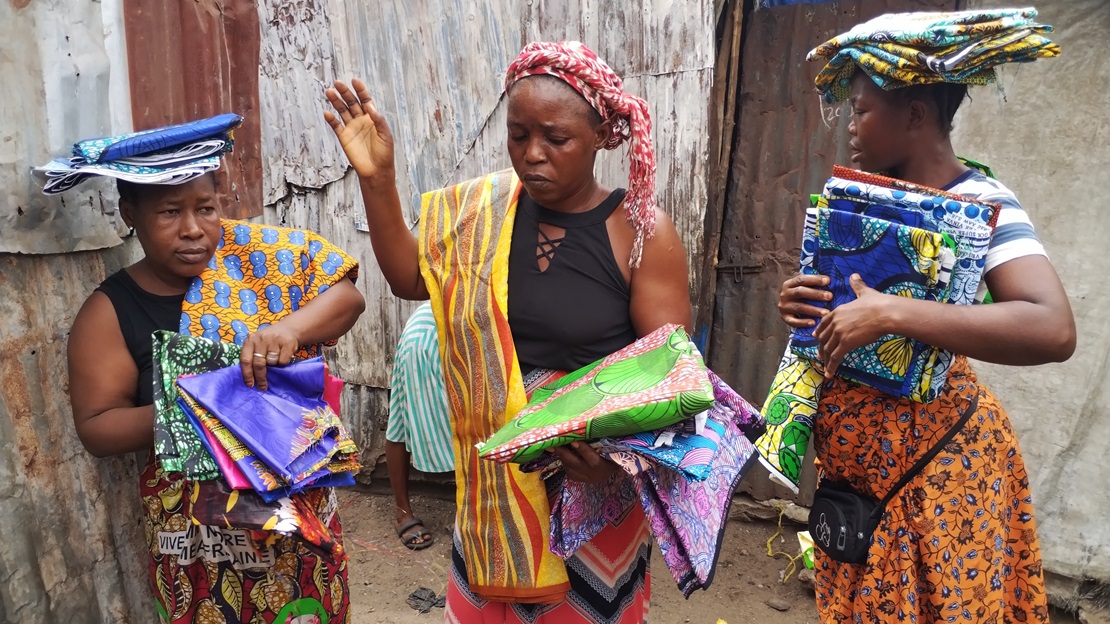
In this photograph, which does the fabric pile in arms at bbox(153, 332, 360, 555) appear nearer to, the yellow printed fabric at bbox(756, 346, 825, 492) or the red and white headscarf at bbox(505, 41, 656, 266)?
the red and white headscarf at bbox(505, 41, 656, 266)

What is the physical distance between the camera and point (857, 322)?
5.76 feet

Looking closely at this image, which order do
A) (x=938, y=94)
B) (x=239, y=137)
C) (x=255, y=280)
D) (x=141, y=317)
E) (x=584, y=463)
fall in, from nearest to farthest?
(x=584, y=463) → (x=938, y=94) → (x=141, y=317) → (x=255, y=280) → (x=239, y=137)

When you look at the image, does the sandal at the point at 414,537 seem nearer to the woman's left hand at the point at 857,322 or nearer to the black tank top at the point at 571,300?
the black tank top at the point at 571,300

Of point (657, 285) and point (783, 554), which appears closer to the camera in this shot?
point (657, 285)

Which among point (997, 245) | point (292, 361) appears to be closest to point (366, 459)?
point (292, 361)

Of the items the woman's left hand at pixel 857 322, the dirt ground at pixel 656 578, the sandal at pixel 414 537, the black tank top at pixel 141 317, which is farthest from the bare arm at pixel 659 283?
the sandal at pixel 414 537

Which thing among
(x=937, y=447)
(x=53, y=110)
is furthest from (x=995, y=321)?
(x=53, y=110)

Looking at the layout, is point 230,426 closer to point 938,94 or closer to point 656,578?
point 938,94

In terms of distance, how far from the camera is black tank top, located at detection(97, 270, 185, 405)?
82.8 inches

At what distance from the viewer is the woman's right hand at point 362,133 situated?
Answer: 2.01 metres

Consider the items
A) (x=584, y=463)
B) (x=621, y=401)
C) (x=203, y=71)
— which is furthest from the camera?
(x=203, y=71)

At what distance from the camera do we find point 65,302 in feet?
6.93

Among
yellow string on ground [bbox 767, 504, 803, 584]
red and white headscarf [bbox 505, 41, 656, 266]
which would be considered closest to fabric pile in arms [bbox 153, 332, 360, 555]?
red and white headscarf [bbox 505, 41, 656, 266]

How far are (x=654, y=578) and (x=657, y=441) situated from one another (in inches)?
103
